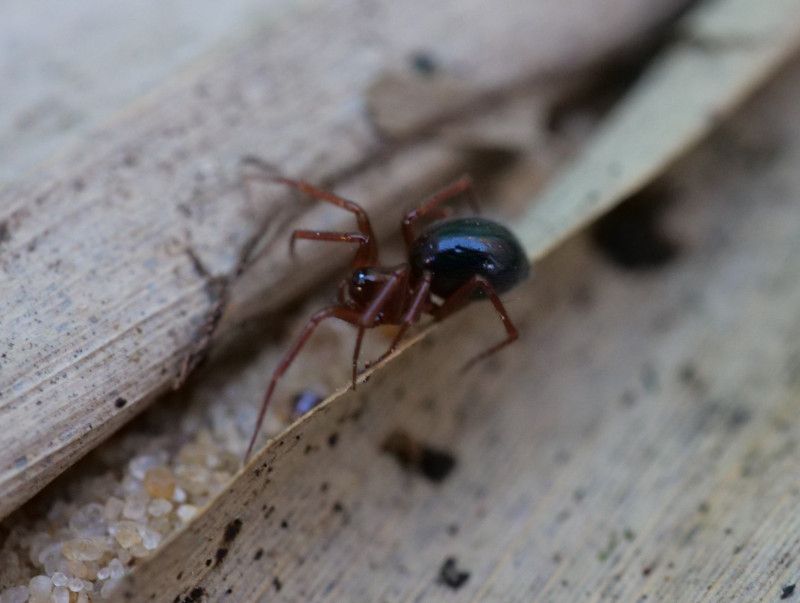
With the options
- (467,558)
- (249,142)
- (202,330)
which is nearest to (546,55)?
(249,142)

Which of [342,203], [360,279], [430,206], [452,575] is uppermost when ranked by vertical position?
[342,203]

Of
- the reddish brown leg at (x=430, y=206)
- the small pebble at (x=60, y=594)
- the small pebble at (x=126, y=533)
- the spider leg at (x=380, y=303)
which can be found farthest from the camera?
the reddish brown leg at (x=430, y=206)

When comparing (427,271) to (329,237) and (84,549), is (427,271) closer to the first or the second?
(329,237)

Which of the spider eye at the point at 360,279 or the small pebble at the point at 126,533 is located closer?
the small pebble at the point at 126,533

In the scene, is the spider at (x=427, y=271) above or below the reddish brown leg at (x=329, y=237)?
below

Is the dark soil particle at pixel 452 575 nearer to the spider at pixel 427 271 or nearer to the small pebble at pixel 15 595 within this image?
the spider at pixel 427 271

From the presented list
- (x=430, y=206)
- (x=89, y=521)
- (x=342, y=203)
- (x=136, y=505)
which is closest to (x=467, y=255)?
(x=430, y=206)

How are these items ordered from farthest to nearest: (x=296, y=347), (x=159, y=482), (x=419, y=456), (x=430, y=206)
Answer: (x=430, y=206)
(x=419, y=456)
(x=296, y=347)
(x=159, y=482)

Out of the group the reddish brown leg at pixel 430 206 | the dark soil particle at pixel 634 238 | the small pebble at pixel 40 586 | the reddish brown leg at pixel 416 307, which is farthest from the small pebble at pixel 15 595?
the dark soil particle at pixel 634 238
